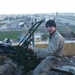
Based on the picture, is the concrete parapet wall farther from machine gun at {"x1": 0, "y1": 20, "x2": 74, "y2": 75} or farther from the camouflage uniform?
the camouflage uniform

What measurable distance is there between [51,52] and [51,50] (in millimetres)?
41

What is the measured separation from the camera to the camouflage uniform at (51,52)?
516 centimetres

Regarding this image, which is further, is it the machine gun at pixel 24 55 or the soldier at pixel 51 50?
the machine gun at pixel 24 55

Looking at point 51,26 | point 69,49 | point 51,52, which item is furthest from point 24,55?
point 69,49

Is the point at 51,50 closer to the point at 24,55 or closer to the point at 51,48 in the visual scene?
the point at 51,48

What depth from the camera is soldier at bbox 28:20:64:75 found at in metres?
5.16

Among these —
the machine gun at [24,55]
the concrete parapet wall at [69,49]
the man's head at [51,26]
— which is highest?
the man's head at [51,26]

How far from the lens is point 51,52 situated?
5156 mm

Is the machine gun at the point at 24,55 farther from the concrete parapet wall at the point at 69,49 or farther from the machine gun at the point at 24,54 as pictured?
the concrete parapet wall at the point at 69,49

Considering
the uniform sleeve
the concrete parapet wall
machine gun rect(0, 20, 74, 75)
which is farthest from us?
the concrete parapet wall

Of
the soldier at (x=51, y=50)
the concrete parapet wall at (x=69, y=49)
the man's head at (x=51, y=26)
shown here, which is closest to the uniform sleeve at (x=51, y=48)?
the soldier at (x=51, y=50)

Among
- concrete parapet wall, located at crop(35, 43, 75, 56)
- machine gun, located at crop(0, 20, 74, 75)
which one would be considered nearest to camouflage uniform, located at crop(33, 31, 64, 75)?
machine gun, located at crop(0, 20, 74, 75)

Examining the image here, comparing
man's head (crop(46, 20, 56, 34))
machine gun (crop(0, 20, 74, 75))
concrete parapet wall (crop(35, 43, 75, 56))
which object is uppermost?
man's head (crop(46, 20, 56, 34))

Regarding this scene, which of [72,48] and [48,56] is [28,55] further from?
[72,48]
